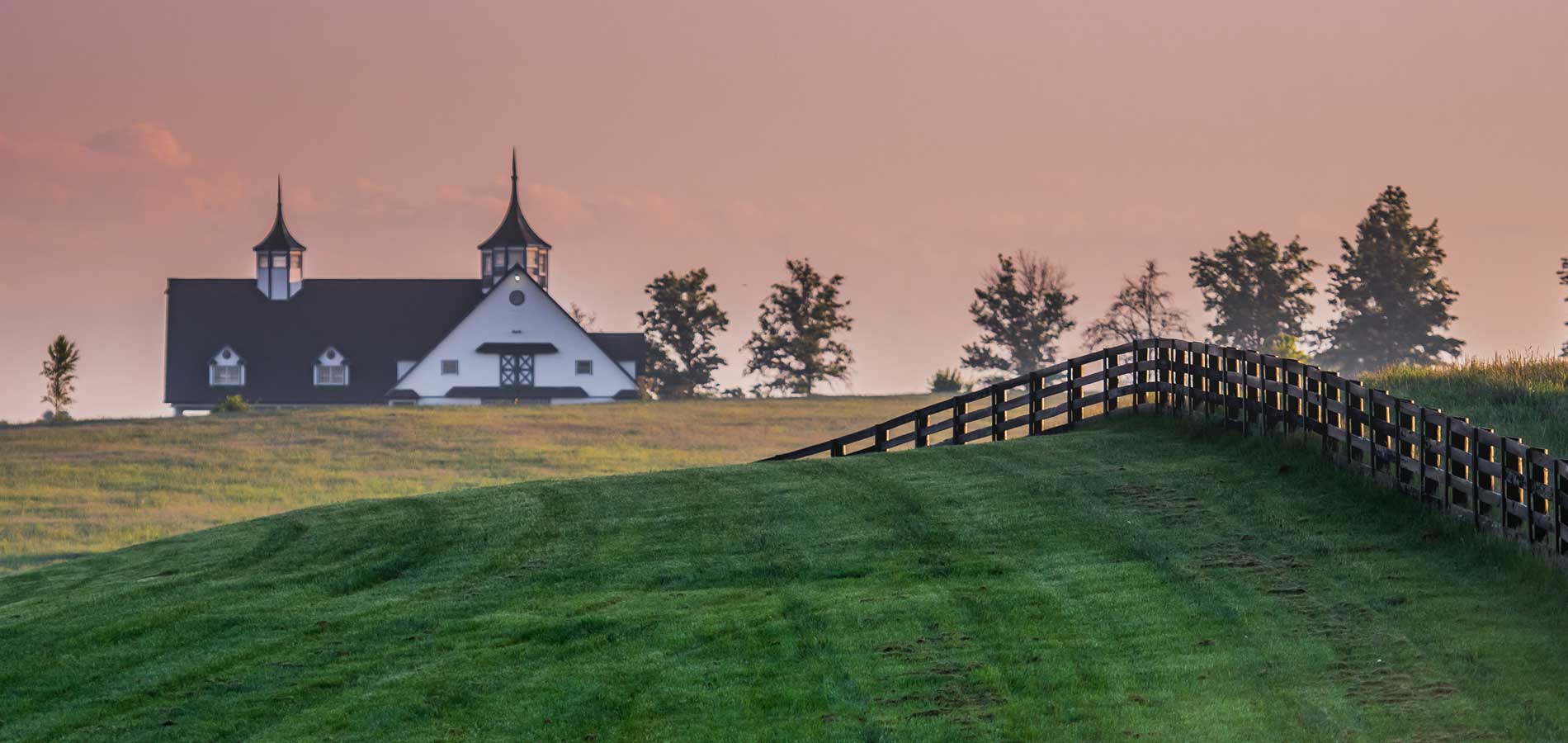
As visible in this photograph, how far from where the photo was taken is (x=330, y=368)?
107812 mm

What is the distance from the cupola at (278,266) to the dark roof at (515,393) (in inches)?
680

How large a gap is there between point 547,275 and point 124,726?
3980 inches

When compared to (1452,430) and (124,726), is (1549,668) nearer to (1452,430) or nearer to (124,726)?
(1452,430)

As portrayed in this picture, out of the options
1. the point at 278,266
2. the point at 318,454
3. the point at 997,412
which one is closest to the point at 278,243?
the point at 278,266

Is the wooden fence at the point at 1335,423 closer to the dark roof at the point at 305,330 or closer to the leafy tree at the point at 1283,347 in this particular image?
the leafy tree at the point at 1283,347

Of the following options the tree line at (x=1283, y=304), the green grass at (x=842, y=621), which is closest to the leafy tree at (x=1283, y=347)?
the tree line at (x=1283, y=304)

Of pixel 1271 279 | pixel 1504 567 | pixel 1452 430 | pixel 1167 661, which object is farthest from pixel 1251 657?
pixel 1271 279

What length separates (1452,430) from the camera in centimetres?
2194

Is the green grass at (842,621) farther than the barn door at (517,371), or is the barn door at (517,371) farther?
the barn door at (517,371)

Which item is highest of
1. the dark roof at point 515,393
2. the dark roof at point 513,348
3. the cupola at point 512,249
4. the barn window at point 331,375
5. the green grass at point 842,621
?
the cupola at point 512,249

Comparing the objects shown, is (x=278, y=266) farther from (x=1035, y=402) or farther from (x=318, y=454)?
(x=1035, y=402)

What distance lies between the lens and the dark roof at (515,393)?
104m

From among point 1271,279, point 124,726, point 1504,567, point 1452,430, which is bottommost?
point 124,726

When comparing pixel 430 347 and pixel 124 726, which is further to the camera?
pixel 430 347
